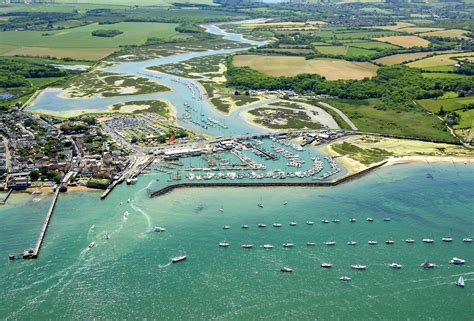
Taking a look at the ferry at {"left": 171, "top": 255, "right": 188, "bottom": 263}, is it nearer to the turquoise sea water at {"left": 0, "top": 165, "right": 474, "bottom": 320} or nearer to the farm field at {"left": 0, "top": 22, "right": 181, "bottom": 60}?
the turquoise sea water at {"left": 0, "top": 165, "right": 474, "bottom": 320}

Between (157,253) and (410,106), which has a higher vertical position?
(410,106)

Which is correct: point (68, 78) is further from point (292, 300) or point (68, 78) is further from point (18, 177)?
point (292, 300)

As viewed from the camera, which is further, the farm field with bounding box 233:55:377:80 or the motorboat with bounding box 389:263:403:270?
the farm field with bounding box 233:55:377:80

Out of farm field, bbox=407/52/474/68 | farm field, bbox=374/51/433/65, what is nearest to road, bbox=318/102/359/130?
farm field, bbox=407/52/474/68

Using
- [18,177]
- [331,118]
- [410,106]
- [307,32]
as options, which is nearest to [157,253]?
[18,177]

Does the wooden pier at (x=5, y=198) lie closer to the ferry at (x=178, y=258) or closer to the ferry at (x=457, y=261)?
the ferry at (x=178, y=258)

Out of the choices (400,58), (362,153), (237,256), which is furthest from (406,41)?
(237,256)

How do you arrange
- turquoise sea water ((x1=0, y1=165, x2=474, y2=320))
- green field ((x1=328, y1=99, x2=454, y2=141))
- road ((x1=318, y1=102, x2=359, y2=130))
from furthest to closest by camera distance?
road ((x1=318, y1=102, x2=359, y2=130)), green field ((x1=328, y1=99, x2=454, y2=141)), turquoise sea water ((x1=0, y1=165, x2=474, y2=320))
